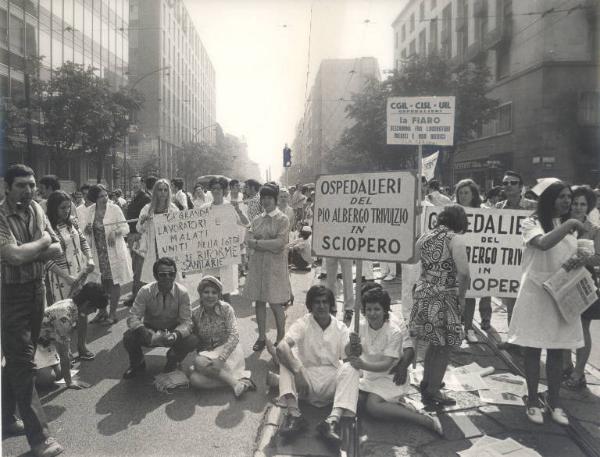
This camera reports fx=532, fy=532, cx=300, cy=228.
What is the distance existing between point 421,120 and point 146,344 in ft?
15.6

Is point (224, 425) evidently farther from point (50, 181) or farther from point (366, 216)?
point (50, 181)

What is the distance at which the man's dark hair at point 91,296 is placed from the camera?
525cm

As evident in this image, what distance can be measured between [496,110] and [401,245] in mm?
29925

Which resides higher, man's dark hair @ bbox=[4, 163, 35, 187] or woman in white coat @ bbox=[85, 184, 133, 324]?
man's dark hair @ bbox=[4, 163, 35, 187]

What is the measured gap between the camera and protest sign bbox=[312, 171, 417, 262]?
3.98m

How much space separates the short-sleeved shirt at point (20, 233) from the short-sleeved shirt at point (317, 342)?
6.61 feet

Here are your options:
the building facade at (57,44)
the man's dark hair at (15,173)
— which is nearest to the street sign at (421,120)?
the man's dark hair at (15,173)

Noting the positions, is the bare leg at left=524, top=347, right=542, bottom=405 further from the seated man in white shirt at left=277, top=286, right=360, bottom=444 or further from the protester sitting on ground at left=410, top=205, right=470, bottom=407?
the seated man in white shirt at left=277, top=286, right=360, bottom=444

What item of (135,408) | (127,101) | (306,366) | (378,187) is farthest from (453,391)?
(127,101)

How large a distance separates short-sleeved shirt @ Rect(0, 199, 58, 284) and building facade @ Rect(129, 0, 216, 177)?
1668 inches

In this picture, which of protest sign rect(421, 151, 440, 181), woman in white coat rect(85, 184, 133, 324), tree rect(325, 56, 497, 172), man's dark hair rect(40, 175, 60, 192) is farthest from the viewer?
tree rect(325, 56, 497, 172)

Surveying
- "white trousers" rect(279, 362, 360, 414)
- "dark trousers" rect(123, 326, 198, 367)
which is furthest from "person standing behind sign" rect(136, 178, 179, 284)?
"white trousers" rect(279, 362, 360, 414)

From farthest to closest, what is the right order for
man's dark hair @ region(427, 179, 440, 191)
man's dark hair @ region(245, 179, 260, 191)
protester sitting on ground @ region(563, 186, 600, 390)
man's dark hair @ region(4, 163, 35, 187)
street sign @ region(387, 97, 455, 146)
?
man's dark hair @ region(245, 179, 260, 191) → man's dark hair @ region(427, 179, 440, 191) → street sign @ region(387, 97, 455, 146) → protester sitting on ground @ region(563, 186, 600, 390) → man's dark hair @ region(4, 163, 35, 187)

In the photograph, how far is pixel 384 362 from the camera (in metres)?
4.23
